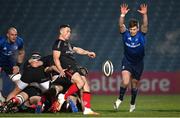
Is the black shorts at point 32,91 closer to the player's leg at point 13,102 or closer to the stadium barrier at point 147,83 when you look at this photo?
the player's leg at point 13,102

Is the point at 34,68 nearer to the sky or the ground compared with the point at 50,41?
nearer to the sky

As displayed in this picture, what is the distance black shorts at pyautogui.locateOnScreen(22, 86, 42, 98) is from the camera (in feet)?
44.8

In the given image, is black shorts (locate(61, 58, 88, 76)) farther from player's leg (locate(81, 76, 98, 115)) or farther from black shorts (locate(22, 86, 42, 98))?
black shorts (locate(22, 86, 42, 98))

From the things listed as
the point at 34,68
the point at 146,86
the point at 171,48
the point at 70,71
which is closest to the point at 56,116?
the point at 70,71

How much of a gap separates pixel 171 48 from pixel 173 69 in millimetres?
793

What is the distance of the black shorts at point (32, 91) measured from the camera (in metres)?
13.6

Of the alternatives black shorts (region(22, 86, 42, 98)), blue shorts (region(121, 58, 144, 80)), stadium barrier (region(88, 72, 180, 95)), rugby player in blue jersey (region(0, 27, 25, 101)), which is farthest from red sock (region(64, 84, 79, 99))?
stadium barrier (region(88, 72, 180, 95))

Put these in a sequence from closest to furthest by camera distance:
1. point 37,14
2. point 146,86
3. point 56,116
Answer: point 56,116 < point 146,86 < point 37,14

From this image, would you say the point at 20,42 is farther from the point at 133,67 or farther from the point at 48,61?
the point at 133,67

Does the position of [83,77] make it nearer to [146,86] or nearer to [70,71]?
[70,71]

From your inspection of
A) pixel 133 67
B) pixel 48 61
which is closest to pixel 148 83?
pixel 133 67

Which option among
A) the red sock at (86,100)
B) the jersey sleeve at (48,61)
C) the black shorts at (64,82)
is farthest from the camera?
the jersey sleeve at (48,61)

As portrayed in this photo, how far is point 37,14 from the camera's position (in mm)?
27672

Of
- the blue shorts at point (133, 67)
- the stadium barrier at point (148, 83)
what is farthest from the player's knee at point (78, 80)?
the stadium barrier at point (148, 83)
